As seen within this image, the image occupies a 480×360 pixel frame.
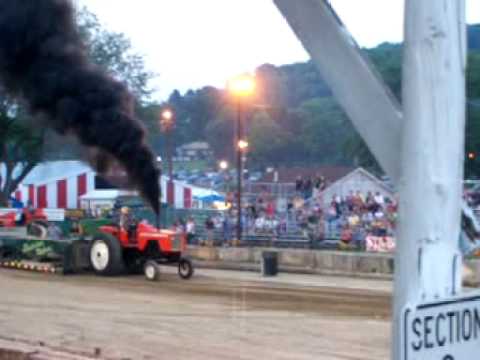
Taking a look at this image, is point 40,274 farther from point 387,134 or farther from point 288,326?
point 387,134

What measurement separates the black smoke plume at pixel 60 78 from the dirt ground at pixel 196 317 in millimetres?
2484

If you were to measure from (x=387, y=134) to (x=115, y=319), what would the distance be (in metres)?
11.2

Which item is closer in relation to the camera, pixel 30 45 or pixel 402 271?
pixel 402 271

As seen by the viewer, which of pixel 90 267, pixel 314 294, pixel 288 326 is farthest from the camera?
pixel 90 267

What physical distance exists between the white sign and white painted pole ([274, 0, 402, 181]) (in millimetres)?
503

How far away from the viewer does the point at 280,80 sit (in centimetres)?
9569

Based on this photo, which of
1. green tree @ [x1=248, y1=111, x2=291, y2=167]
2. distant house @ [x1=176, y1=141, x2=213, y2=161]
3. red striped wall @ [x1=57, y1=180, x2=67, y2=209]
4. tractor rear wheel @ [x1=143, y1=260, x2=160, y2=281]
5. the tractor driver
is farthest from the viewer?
distant house @ [x1=176, y1=141, x2=213, y2=161]

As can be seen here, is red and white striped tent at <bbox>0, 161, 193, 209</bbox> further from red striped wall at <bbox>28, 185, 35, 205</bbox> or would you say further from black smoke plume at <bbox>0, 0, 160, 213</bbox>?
black smoke plume at <bbox>0, 0, 160, 213</bbox>

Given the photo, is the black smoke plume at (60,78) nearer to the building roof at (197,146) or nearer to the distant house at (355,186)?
the distant house at (355,186)

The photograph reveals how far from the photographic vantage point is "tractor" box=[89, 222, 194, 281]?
19703 mm

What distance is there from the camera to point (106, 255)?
19.8 metres

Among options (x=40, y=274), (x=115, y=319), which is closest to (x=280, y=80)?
(x=40, y=274)

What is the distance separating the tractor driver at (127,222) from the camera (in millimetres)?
20000

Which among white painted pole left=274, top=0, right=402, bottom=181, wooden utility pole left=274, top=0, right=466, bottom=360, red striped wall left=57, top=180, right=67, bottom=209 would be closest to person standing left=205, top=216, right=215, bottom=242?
red striped wall left=57, top=180, right=67, bottom=209
